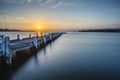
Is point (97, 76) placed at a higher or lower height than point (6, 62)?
lower

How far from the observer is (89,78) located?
5.50 metres

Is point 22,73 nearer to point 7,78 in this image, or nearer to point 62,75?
point 7,78

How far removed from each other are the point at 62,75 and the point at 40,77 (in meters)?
1.05

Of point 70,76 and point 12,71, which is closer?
point 70,76

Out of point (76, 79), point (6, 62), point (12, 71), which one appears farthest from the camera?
point (6, 62)

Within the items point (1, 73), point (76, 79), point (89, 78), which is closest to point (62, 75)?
point (76, 79)

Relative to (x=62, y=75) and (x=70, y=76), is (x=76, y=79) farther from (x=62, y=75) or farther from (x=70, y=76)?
(x=62, y=75)

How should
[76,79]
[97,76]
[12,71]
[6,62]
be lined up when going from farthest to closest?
1. [6,62]
2. [12,71]
3. [97,76]
4. [76,79]

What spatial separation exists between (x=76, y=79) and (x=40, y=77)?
163cm

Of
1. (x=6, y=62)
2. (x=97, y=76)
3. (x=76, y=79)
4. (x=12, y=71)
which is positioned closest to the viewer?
(x=76, y=79)

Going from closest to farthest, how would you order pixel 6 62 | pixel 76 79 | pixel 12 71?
pixel 76 79 → pixel 12 71 → pixel 6 62

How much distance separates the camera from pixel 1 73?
231 inches

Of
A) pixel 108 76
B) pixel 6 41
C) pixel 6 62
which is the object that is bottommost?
pixel 108 76

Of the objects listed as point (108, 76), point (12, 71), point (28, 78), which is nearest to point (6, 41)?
point (12, 71)
